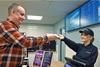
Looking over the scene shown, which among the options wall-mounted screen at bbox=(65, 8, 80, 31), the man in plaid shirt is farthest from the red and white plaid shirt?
wall-mounted screen at bbox=(65, 8, 80, 31)

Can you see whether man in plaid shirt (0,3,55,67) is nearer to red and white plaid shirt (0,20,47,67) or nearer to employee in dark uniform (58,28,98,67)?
red and white plaid shirt (0,20,47,67)

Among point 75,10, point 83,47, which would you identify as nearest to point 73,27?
point 75,10

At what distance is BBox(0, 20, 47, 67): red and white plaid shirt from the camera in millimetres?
1487

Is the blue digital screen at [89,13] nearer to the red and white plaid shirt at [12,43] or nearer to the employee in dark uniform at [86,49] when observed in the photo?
the employee in dark uniform at [86,49]

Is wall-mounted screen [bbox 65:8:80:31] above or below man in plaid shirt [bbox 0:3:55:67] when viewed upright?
above

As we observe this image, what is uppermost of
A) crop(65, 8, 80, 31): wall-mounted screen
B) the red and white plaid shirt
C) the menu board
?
crop(65, 8, 80, 31): wall-mounted screen

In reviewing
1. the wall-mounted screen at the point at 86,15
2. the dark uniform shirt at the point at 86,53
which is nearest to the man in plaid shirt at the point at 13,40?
the dark uniform shirt at the point at 86,53

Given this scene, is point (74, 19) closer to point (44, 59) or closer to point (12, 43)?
point (44, 59)

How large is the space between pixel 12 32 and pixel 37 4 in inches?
146

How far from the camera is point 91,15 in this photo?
14.0 ft

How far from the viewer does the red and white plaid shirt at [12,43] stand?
1.49 metres

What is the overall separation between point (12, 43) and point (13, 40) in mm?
41

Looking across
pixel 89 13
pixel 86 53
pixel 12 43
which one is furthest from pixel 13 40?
pixel 89 13

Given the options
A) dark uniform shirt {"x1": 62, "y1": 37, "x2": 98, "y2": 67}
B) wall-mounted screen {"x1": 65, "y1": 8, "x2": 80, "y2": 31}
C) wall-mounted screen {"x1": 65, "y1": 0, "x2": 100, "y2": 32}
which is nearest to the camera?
dark uniform shirt {"x1": 62, "y1": 37, "x2": 98, "y2": 67}
